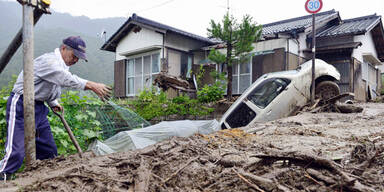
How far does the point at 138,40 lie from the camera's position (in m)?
12.5

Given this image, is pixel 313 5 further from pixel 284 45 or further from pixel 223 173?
pixel 223 173

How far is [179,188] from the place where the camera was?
64.9 inches

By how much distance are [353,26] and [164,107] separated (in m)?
9.68

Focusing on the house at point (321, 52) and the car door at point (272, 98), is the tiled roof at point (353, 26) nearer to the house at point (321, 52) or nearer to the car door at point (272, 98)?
the house at point (321, 52)

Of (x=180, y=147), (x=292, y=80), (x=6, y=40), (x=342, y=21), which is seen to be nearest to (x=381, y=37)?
(x=342, y=21)

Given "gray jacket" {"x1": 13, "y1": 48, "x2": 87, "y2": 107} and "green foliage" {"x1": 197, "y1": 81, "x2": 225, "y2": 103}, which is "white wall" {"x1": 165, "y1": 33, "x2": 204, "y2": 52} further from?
"gray jacket" {"x1": 13, "y1": 48, "x2": 87, "y2": 107}

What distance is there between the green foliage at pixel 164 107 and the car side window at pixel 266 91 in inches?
85.4

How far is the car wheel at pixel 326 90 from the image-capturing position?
22.5 feet

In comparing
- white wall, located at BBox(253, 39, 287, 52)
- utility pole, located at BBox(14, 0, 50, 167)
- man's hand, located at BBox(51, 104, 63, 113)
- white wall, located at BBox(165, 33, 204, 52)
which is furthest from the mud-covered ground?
white wall, located at BBox(165, 33, 204, 52)

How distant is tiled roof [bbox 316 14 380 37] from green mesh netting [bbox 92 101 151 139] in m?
9.23

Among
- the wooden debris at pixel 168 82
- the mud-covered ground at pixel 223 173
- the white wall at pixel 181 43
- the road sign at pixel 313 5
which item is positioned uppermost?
the white wall at pixel 181 43

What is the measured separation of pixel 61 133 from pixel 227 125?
3.64 meters

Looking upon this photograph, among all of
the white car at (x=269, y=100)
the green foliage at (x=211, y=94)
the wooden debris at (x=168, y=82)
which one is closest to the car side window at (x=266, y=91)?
the white car at (x=269, y=100)

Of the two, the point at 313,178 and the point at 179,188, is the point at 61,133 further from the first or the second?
the point at 313,178
